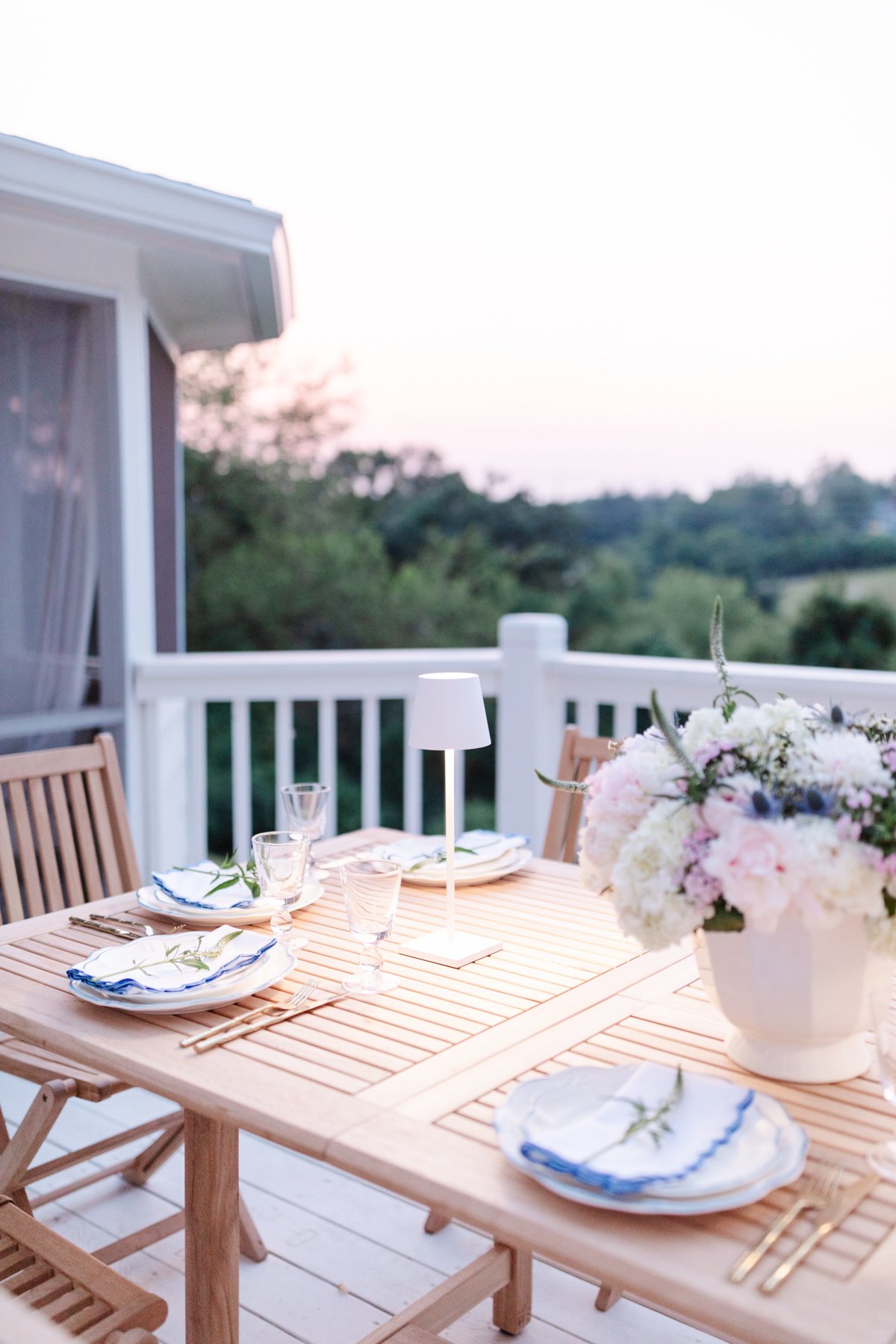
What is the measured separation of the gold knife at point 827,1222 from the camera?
0.96 metres

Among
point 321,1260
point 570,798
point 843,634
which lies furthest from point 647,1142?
point 843,634

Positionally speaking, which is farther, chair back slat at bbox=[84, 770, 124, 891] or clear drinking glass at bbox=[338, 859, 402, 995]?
chair back slat at bbox=[84, 770, 124, 891]

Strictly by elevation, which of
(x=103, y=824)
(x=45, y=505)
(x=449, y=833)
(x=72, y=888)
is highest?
(x=45, y=505)

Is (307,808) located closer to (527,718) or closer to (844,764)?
(844,764)

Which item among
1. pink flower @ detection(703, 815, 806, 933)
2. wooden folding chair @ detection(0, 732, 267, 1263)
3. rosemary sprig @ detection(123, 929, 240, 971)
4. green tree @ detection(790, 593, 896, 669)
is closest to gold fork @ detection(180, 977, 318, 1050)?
rosemary sprig @ detection(123, 929, 240, 971)

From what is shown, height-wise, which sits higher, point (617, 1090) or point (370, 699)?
point (370, 699)

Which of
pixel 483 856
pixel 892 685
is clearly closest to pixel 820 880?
pixel 483 856

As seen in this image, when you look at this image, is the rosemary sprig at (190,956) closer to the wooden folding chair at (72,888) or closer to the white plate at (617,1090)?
the wooden folding chair at (72,888)

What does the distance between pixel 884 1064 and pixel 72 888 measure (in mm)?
1651

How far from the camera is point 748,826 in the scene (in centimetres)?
115

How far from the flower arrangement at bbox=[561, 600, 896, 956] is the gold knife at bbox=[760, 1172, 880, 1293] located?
234 millimetres

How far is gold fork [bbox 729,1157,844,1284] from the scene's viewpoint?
972 millimetres

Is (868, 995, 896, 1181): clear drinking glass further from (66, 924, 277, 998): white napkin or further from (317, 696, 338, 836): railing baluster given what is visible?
(317, 696, 338, 836): railing baluster

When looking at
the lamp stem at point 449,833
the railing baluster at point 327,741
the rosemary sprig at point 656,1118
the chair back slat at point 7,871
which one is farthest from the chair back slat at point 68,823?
the rosemary sprig at point 656,1118
